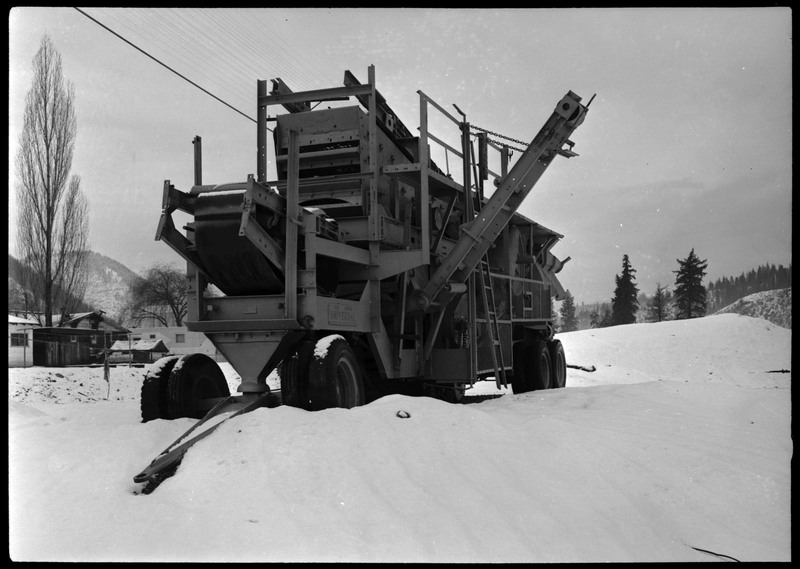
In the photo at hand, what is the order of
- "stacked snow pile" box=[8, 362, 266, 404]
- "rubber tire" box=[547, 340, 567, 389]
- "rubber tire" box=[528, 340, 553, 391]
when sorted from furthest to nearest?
"stacked snow pile" box=[8, 362, 266, 404] → "rubber tire" box=[547, 340, 567, 389] → "rubber tire" box=[528, 340, 553, 391]

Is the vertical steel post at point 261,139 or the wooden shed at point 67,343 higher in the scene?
the vertical steel post at point 261,139

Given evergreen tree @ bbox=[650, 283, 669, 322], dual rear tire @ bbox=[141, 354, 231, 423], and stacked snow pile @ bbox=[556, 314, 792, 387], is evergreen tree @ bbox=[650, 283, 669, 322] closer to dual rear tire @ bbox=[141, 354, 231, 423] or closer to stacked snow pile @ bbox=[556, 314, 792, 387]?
stacked snow pile @ bbox=[556, 314, 792, 387]

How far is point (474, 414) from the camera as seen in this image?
24.3ft

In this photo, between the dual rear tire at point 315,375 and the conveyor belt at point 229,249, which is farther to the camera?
the conveyor belt at point 229,249

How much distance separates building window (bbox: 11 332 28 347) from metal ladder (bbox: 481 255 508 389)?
1986 cm

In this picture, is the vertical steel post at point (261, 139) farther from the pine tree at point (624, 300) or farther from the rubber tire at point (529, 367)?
the pine tree at point (624, 300)

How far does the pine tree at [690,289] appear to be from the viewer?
4872 centimetres

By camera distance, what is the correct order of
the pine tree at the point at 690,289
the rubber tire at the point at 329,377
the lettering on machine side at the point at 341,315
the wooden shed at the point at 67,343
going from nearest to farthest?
the rubber tire at the point at 329,377 → the lettering on machine side at the point at 341,315 → the wooden shed at the point at 67,343 → the pine tree at the point at 690,289

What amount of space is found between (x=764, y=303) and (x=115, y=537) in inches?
1139

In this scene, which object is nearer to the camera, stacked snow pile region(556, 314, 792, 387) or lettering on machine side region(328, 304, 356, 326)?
lettering on machine side region(328, 304, 356, 326)

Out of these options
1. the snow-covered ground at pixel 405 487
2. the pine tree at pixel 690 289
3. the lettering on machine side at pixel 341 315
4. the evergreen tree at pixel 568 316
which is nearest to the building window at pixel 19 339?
the snow-covered ground at pixel 405 487

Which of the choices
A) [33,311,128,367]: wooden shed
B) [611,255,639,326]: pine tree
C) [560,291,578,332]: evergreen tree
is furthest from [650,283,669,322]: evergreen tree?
[33,311,128,367]: wooden shed

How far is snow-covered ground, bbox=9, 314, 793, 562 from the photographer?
16.1ft

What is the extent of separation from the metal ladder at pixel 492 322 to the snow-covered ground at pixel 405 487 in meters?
2.88
